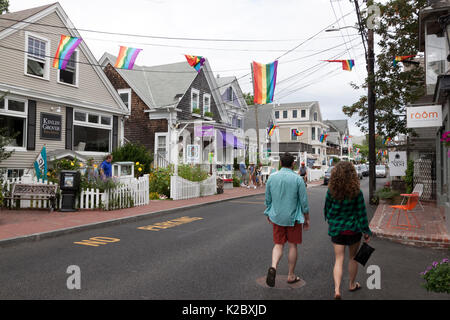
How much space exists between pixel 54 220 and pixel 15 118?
714cm

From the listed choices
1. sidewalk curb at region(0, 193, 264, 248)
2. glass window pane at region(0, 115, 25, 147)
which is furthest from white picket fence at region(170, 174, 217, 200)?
glass window pane at region(0, 115, 25, 147)

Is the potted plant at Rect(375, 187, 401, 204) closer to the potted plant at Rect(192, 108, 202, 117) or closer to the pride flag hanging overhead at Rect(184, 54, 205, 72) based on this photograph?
the pride flag hanging overhead at Rect(184, 54, 205, 72)

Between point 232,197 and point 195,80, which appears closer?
point 232,197

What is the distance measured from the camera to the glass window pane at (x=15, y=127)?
14.2 meters

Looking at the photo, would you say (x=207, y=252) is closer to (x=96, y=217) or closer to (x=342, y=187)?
(x=342, y=187)

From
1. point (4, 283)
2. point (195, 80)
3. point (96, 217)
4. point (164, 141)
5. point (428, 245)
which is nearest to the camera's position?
point (4, 283)

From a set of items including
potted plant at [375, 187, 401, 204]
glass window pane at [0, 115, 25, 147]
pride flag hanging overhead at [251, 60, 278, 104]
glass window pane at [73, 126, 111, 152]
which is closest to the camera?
glass window pane at [0, 115, 25, 147]

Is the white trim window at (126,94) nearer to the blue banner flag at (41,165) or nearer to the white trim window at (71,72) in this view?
the white trim window at (71,72)

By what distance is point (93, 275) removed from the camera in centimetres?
531

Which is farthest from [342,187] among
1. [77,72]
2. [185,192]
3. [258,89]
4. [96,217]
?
[77,72]

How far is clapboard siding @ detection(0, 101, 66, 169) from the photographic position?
14.2 metres

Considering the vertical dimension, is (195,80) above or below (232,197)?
above

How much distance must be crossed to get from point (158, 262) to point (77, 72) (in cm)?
1424

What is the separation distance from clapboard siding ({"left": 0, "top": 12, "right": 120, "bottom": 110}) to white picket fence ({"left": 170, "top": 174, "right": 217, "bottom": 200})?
6614 millimetres
